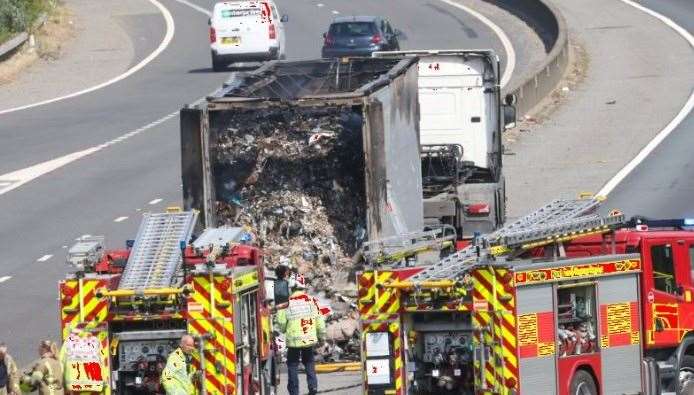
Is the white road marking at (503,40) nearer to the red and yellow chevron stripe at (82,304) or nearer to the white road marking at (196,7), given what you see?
the white road marking at (196,7)

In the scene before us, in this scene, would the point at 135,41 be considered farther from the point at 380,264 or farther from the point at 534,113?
the point at 380,264

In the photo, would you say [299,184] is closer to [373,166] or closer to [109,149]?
[373,166]

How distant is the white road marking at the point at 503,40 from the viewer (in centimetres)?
4800

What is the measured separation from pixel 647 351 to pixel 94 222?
1597cm

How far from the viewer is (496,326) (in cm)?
1647

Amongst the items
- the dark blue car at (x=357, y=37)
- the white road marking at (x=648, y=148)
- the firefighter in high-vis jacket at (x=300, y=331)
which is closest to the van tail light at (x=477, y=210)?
the white road marking at (x=648, y=148)

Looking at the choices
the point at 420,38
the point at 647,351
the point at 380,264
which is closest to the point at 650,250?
the point at 647,351

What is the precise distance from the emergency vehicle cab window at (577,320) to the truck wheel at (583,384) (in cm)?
22

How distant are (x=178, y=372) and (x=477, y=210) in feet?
36.2

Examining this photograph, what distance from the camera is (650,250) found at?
18.2 m

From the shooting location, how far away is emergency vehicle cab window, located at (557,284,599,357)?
56.9 ft

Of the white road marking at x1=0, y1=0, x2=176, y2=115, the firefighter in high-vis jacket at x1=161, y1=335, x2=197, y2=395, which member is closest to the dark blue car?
the white road marking at x1=0, y1=0, x2=176, y2=115

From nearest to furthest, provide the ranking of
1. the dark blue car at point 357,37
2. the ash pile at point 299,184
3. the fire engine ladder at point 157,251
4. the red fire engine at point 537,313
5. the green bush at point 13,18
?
the red fire engine at point 537,313, the fire engine ladder at point 157,251, the ash pile at point 299,184, the dark blue car at point 357,37, the green bush at point 13,18

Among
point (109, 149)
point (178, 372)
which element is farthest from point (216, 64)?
point (178, 372)
